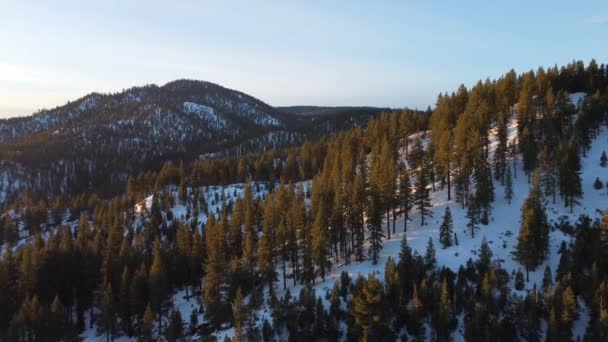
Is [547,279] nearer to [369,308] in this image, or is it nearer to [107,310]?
[369,308]

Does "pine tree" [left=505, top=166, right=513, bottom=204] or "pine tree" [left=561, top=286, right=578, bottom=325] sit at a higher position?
"pine tree" [left=505, top=166, right=513, bottom=204]

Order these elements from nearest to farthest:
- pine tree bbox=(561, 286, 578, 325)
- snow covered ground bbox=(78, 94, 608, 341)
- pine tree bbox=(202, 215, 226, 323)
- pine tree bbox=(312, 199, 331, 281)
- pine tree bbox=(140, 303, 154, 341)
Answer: pine tree bbox=(561, 286, 578, 325)
pine tree bbox=(140, 303, 154, 341)
pine tree bbox=(202, 215, 226, 323)
snow covered ground bbox=(78, 94, 608, 341)
pine tree bbox=(312, 199, 331, 281)

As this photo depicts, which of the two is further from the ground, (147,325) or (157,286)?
(157,286)

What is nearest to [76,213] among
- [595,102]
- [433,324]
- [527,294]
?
[433,324]

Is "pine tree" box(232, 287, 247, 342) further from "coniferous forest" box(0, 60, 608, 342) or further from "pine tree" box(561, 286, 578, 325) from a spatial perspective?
"pine tree" box(561, 286, 578, 325)

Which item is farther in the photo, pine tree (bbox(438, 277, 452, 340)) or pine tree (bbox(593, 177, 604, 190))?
pine tree (bbox(593, 177, 604, 190))

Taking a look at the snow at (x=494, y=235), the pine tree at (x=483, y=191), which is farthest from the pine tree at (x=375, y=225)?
the pine tree at (x=483, y=191)

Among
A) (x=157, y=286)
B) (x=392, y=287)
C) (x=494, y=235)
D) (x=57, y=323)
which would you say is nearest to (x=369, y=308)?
(x=392, y=287)

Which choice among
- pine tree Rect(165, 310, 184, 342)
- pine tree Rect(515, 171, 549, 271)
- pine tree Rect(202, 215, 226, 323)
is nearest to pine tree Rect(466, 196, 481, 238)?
pine tree Rect(515, 171, 549, 271)

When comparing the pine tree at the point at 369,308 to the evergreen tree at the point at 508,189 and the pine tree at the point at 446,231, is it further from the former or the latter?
the evergreen tree at the point at 508,189
